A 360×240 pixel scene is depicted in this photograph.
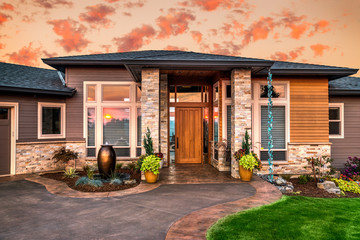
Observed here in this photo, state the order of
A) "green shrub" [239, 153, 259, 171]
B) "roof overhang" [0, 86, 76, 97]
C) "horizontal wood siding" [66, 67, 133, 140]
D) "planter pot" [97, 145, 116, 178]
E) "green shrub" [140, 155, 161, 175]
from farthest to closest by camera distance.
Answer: "horizontal wood siding" [66, 67, 133, 140], "roof overhang" [0, 86, 76, 97], "planter pot" [97, 145, 116, 178], "green shrub" [239, 153, 259, 171], "green shrub" [140, 155, 161, 175]

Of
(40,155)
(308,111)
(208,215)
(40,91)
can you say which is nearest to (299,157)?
(308,111)

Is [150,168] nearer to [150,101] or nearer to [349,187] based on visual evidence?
[150,101]

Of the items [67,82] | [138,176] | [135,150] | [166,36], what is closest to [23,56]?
[67,82]

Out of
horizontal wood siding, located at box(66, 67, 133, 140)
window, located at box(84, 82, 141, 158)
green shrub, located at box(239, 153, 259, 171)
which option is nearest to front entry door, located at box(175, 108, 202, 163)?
window, located at box(84, 82, 141, 158)

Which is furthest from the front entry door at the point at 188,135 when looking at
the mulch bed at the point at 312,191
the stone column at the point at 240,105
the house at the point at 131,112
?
the mulch bed at the point at 312,191

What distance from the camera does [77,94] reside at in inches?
368

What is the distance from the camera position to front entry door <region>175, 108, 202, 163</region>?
10258mm

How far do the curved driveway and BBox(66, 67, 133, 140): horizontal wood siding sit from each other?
9.89 ft

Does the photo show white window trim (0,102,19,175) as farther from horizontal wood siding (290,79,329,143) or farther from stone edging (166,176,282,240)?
horizontal wood siding (290,79,329,143)

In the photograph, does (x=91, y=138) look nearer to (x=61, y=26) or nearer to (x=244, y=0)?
(x=61, y=26)

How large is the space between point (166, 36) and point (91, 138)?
21.4 ft

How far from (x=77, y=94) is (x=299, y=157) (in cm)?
890

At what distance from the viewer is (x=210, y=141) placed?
32.6ft

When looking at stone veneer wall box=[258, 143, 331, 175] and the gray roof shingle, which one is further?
stone veneer wall box=[258, 143, 331, 175]
